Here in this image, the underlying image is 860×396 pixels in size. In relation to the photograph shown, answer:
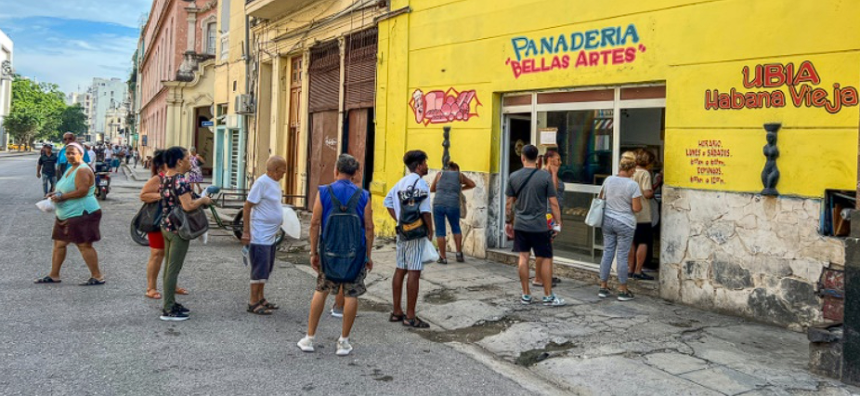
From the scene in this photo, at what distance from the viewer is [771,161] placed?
20.6ft

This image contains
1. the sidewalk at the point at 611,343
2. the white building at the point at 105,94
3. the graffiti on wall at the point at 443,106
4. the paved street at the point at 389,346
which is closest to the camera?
the paved street at the point at 389,346

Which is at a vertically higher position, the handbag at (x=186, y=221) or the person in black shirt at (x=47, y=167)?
the person in black shirt at (x=47, y=167)

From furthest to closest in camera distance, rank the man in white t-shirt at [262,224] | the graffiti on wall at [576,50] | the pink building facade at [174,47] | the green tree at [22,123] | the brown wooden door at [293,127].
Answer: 1. the green tree at [22,123]
2. the pink building facade at [174,47]
3. the brown wooden door at [293,127]
4. the graffiti on wall at [576,50]
5. the man in white t-shirt at [262,224]

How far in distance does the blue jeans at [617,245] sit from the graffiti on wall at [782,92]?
1.58 metres

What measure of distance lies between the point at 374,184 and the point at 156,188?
5.68m

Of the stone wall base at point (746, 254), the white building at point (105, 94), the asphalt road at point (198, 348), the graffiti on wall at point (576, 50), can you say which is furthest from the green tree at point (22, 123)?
the white building at point (105, 94)

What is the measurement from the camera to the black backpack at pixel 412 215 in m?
5.99

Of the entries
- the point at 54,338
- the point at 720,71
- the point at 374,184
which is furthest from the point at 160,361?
the point at 374,184

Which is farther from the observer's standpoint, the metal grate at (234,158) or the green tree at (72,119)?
the green tree at (72,119)

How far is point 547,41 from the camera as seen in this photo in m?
8.64

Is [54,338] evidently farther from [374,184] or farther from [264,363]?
[374,184]

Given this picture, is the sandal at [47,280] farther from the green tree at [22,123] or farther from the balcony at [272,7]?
the green tree at [22,123]

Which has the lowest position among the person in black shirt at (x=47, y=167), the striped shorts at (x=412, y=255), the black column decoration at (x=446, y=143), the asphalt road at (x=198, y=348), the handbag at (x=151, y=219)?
the asphalt road at (x=198, y=348)

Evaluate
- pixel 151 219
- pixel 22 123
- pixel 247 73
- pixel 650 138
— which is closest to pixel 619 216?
pixel 650 138
